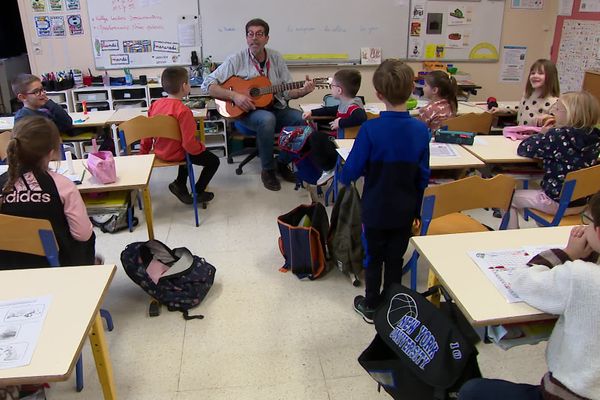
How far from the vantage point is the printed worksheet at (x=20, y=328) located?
3.94ft

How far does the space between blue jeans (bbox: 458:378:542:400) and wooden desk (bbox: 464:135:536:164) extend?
1.67m

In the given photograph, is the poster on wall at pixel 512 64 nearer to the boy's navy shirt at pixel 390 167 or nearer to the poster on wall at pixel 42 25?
the boy's navy shirt at pixel 390 167

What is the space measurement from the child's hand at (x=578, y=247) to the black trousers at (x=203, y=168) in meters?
2.69

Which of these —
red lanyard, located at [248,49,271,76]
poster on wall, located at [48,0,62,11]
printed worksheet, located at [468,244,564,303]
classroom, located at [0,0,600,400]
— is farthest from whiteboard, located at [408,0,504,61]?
printed worksheet, located at [468,244,564,303]

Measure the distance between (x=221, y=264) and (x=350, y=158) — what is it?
A: 1.27 metres

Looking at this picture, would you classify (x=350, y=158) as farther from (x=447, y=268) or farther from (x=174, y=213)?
(x=174, y=213)

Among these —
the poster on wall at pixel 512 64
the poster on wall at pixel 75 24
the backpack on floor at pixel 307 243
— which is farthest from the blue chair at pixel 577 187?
the poster on wall at pixel 75 24

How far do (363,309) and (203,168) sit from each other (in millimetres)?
1913

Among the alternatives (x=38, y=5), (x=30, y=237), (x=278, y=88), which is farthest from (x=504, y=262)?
(x=38, y=5)

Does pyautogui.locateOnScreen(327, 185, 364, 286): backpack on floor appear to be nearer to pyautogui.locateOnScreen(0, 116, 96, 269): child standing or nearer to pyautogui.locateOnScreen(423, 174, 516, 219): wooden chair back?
pyautogui.locateOnScreen(423, 174, 516, 219): wooden chair back

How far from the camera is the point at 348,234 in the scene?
2.71 metres

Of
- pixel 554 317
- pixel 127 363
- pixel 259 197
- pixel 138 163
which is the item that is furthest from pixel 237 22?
pixel 554 317

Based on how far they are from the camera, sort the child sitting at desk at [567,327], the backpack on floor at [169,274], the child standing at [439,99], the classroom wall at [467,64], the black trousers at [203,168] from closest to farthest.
A: the child sitting at desk at [567,327]
the backpack on floor at [169,274]
the child standing at [439,99]
the black trousers at [203,168]
the classroom wall at [467,64]

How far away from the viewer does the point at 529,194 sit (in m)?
2.75
